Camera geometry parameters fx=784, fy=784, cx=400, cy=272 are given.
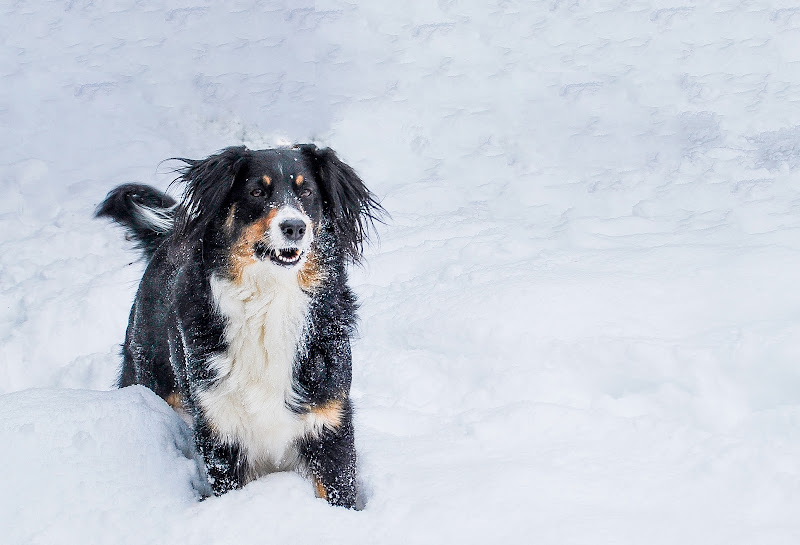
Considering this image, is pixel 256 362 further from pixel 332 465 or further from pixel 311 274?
pixel 332 465

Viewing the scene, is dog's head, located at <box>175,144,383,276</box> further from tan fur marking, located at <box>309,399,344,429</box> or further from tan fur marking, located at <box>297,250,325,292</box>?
tan fur marking, located at <box>309,399,344,429</box>

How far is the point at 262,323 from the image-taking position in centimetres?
301

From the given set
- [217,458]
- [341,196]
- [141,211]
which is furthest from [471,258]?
[217,458]

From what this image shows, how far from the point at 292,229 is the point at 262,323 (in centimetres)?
41

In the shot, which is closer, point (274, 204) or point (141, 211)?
point (274, 204)

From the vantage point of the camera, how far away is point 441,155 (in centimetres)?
771

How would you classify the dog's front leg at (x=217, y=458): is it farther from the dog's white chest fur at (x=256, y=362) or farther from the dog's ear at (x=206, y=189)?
the dog's ear at (x=206, y=189)

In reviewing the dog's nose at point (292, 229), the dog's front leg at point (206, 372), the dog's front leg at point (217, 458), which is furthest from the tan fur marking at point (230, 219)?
Result: the dog's front leg at point (217, 458)

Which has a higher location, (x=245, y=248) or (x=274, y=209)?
(x=274, y=209)

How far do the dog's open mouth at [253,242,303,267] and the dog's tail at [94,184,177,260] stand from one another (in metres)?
1.07

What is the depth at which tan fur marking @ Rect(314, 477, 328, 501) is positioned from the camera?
3.04 meters

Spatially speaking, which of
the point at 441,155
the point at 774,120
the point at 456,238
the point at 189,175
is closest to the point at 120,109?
the point at 441,155

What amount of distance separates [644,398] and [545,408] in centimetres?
50

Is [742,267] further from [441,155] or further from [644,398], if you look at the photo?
[441,155]
